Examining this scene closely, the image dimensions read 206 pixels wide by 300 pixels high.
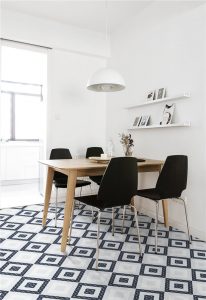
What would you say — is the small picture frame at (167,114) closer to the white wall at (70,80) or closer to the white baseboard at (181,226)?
the white baseboard at (181,226)

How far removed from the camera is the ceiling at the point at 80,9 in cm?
341

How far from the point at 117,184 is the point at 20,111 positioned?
160 inches

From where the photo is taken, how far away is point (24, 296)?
1680mm

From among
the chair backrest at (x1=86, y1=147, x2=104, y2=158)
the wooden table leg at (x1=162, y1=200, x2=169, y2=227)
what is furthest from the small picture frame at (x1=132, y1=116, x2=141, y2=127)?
the wooden table leg at (x1=162, y1=200, x2=169, y2=227)

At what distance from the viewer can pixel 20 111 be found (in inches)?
222

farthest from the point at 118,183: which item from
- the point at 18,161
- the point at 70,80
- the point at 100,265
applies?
the point at 18,161

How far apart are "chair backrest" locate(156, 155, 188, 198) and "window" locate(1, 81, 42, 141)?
3.95 metres

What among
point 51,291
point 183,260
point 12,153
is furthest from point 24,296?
point 12,153

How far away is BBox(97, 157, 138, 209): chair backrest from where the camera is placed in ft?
6.97

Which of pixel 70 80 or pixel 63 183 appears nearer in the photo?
pixel 63 183

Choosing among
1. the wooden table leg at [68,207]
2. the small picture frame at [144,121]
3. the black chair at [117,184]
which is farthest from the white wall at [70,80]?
the black chair at [117,184]

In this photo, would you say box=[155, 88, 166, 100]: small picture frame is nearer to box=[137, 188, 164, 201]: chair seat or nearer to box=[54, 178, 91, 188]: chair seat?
box=[137, 188, 164, 201]: chair seat

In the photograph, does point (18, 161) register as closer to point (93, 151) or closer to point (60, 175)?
point (93, 151)

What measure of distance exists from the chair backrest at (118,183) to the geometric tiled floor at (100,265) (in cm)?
49
